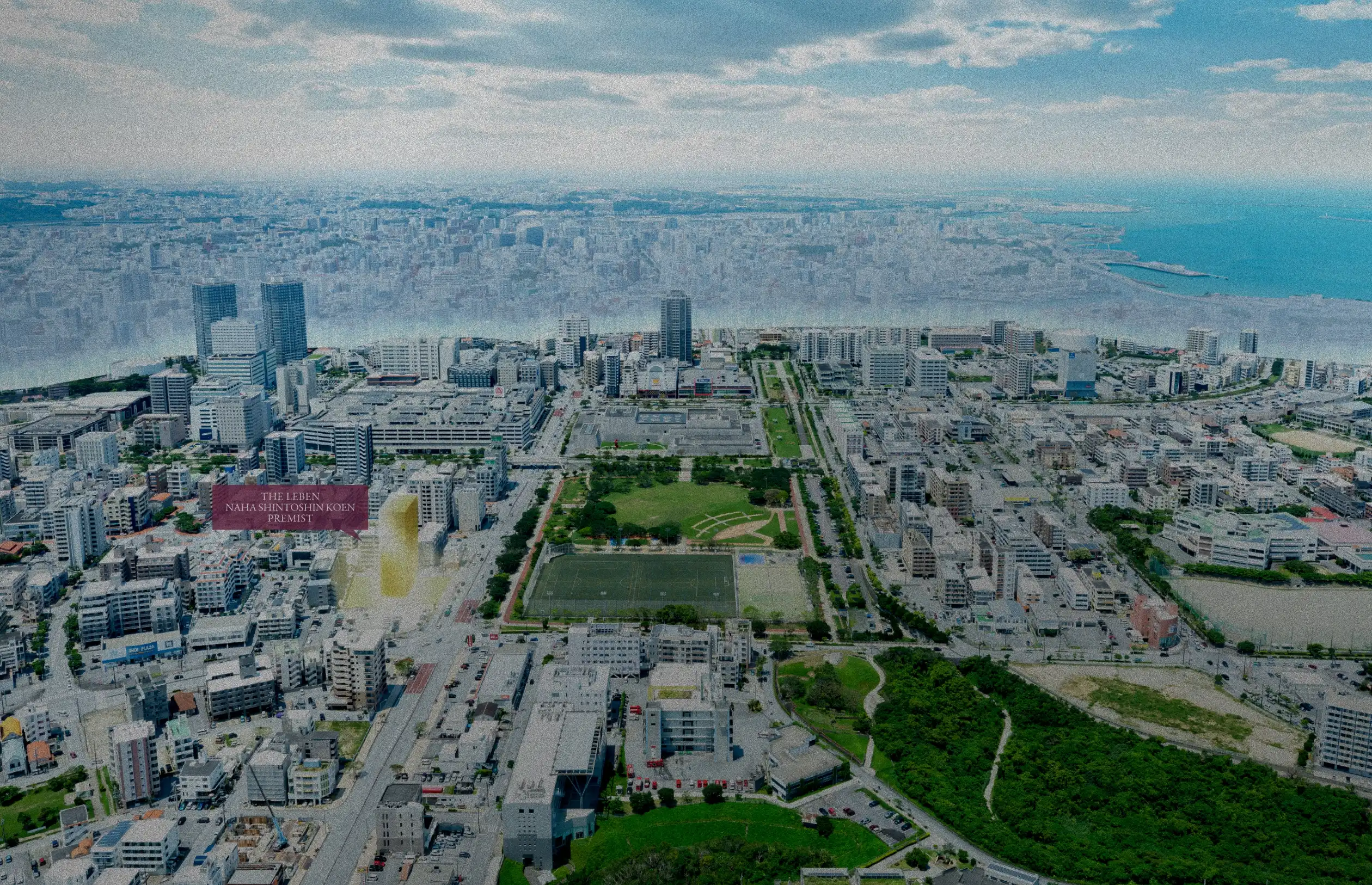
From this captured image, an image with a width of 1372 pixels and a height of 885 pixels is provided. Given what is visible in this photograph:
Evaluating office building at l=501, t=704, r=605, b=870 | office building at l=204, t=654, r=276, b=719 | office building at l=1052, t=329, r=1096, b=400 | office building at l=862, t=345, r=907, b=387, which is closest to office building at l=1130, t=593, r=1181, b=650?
office building at l=501, t=704, r=605, b=870

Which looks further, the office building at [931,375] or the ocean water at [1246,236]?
the ocean water at [1246,236]

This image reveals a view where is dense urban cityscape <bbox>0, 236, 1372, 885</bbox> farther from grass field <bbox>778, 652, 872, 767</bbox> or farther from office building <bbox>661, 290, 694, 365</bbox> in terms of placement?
office building <bbox>661, 290, 694, 365</bbox>

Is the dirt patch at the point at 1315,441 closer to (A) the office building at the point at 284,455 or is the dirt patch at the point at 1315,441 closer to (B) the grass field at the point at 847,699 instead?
(B) the grass field at the point at 847,699

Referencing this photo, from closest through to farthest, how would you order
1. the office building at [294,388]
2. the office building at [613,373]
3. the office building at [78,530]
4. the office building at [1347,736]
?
→ the office building at [1347,736]
the office building at [78,530]
the office building at [294,388]
the office building at [613,373]

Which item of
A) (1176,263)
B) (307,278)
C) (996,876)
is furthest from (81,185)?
(1176,263)

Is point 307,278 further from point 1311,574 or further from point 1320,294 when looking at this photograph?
point 1320,294

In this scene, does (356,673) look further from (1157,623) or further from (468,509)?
(1157,623)

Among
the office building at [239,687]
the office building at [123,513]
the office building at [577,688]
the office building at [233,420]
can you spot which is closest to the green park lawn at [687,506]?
the office building at [577,688]
